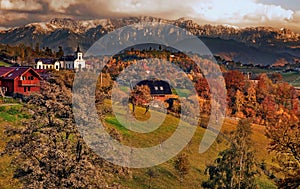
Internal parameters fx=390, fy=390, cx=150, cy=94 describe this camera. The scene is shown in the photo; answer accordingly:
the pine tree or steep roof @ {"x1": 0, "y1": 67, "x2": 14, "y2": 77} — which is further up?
steep roof @ {"x1": 0, "y1": 67, "x2": 14, "y2": 77}

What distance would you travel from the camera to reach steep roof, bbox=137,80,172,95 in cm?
10528

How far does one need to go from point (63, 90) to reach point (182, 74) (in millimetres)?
111539

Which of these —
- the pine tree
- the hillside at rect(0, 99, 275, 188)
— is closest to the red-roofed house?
the hillside at rect(0, 99, 275, 188)

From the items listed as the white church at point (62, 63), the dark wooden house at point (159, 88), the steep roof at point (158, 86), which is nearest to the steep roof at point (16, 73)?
the dark wooden house at point (159, 88)

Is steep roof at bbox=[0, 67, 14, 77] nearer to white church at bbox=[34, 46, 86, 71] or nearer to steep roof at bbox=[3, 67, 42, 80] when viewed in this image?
steep roof at bbox=[3, 67, 42, 80]

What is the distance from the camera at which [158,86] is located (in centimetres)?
10838

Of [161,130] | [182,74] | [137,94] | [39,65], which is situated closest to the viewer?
[161,130]

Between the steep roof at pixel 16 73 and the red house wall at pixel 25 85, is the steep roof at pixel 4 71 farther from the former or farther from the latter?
the red house wall at pixel 25 85

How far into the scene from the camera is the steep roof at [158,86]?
10528 cm

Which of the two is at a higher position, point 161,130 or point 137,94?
point 137,94

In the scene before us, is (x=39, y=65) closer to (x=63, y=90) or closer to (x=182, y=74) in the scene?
(x=182, y=74)

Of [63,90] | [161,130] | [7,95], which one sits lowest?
[161,130]

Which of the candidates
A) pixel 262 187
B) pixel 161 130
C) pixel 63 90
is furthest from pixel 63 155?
pixel 161 130

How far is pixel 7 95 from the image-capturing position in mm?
60688
